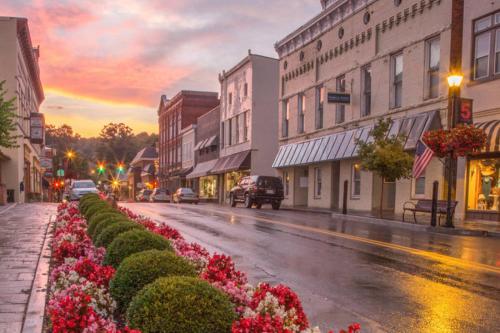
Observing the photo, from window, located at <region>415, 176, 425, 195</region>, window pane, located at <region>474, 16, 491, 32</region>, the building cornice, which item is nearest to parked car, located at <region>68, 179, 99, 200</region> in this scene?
the building cornice

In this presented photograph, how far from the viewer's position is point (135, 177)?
10119cm

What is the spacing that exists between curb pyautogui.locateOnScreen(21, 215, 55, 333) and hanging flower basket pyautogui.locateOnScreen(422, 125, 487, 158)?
12771 mm

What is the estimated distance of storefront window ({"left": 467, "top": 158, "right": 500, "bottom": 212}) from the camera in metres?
19.2

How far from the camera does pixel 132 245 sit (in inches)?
238

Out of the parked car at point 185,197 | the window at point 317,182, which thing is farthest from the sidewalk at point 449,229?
the parked car at point 185,197

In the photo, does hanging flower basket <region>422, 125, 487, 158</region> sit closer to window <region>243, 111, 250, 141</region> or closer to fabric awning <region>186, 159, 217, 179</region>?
window <region>243, 111, 250, 141</region>

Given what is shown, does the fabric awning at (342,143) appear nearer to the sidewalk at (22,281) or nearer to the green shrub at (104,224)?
the sidewalk at (22,281)

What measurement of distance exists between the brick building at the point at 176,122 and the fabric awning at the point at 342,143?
28.4m

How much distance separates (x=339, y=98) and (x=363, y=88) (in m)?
1.39

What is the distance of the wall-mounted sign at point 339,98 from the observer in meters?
28.4

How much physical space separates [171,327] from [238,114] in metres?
43.1

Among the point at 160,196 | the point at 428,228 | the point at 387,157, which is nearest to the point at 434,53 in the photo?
the point at 387,157

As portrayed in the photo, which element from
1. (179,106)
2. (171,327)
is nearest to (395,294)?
(171,327)

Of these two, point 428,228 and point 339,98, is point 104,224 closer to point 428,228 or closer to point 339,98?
point 428,228
